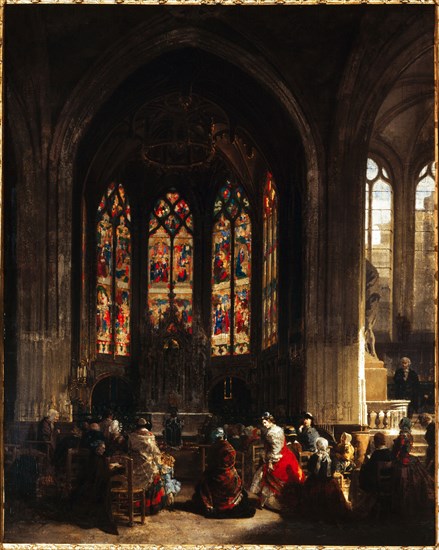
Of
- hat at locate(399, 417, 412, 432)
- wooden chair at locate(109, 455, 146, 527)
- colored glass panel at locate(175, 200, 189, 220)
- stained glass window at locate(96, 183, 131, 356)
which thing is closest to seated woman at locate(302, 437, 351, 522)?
hat at locate(399, 417, 412, 432)

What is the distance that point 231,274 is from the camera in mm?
27047

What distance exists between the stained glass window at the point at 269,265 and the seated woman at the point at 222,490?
7.47 meters

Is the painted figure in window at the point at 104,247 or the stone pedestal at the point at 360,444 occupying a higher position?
the painted figure in window at the point at 104,247

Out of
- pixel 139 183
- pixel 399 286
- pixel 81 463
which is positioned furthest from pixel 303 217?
pixel 139 183

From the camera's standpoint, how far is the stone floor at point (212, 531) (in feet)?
49.3

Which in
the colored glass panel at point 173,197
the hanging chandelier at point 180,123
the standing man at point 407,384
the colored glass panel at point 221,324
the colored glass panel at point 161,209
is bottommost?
the standing man at point 407,384

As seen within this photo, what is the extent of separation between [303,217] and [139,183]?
316 inches

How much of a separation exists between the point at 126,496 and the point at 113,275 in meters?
10.7

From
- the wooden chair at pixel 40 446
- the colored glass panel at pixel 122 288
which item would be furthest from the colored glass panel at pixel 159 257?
the wooden chair at pixel 40 446

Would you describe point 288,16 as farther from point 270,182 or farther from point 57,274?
point 270,182

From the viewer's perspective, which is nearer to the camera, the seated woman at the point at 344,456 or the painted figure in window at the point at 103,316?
the seated woman at the point at 344,456

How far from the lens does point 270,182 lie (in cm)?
2495

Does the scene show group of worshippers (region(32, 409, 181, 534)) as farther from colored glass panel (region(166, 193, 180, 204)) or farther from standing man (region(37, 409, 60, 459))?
colored glass panel (region(166, 193, 180, 204))

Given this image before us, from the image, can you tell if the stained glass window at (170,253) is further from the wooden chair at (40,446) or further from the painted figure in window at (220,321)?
the wooden chair at (40,446)
